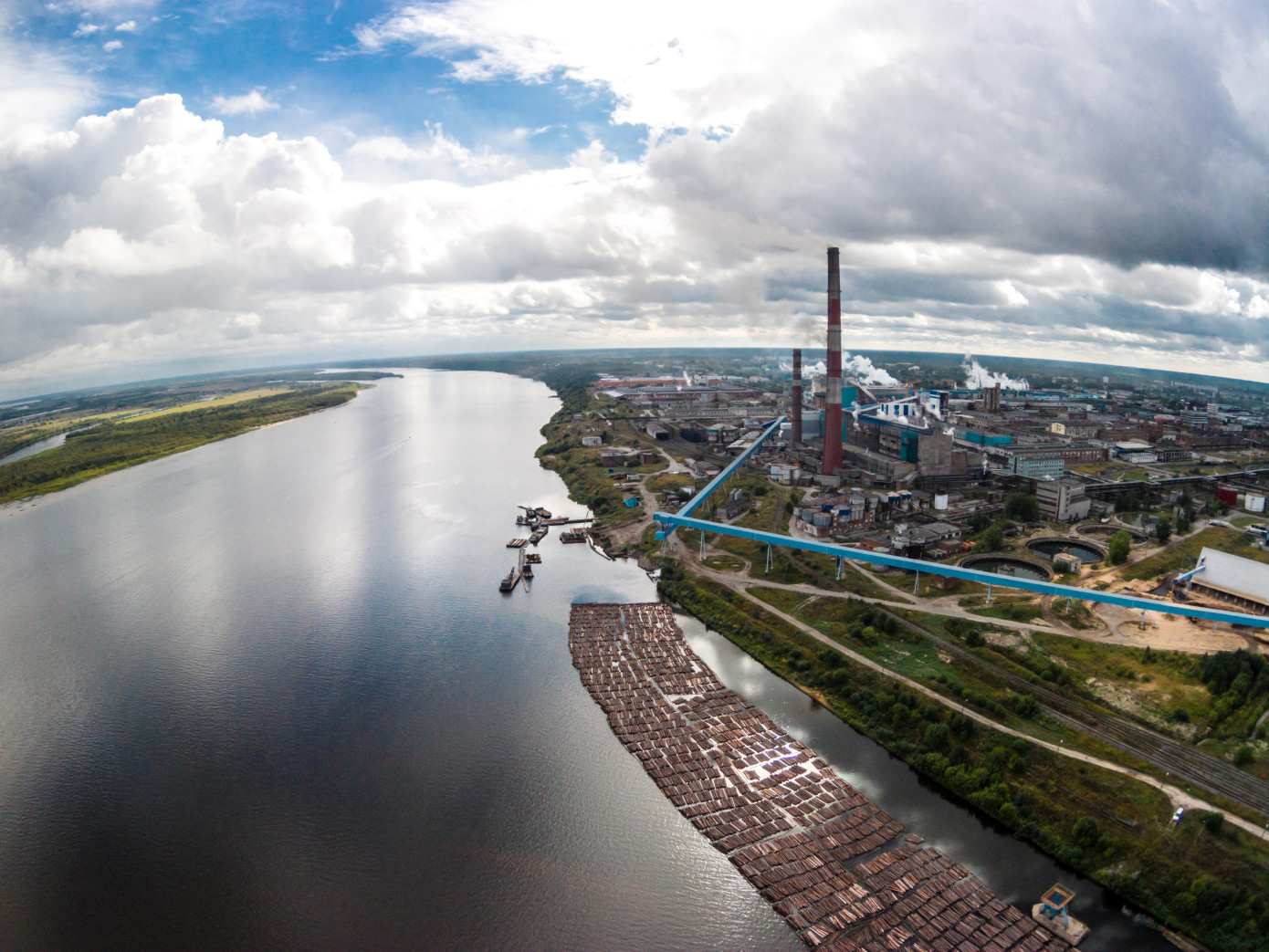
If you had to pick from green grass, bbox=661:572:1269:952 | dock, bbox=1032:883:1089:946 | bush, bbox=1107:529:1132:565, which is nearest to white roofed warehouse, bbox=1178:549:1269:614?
bush, bbox=1107:529:1132:565

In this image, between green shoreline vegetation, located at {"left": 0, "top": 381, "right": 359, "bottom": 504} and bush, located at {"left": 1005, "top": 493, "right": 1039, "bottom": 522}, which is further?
green shoreline vegetation, located at {"left": 0, "top": 381, "right": 359, "bottom": 504}

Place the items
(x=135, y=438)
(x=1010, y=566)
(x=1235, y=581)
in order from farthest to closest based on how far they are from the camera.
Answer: (x=135, y=438), (x=1010, y=566), (x=1235, y=581)

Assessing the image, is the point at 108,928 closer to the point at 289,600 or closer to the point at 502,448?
the point at 289,600

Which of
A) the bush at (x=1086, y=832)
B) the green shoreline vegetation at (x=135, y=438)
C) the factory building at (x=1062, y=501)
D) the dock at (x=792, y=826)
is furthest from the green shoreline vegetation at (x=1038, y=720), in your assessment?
the green shoreline vegetation at (x=135, y=438)

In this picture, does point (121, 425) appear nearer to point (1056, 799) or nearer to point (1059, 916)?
point (1056, 799)

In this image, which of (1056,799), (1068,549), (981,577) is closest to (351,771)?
(1056,799)

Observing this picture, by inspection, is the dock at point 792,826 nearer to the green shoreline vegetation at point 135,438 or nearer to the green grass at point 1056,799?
the green grass at point 1056,799

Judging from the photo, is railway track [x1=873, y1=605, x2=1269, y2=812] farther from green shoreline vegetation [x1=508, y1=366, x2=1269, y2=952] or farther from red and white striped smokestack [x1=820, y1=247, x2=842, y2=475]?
red and white striped smokestack [x1=820, y1=247, x2=842, y2=475]

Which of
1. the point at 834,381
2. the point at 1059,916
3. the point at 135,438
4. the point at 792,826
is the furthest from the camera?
the point at 135,438
